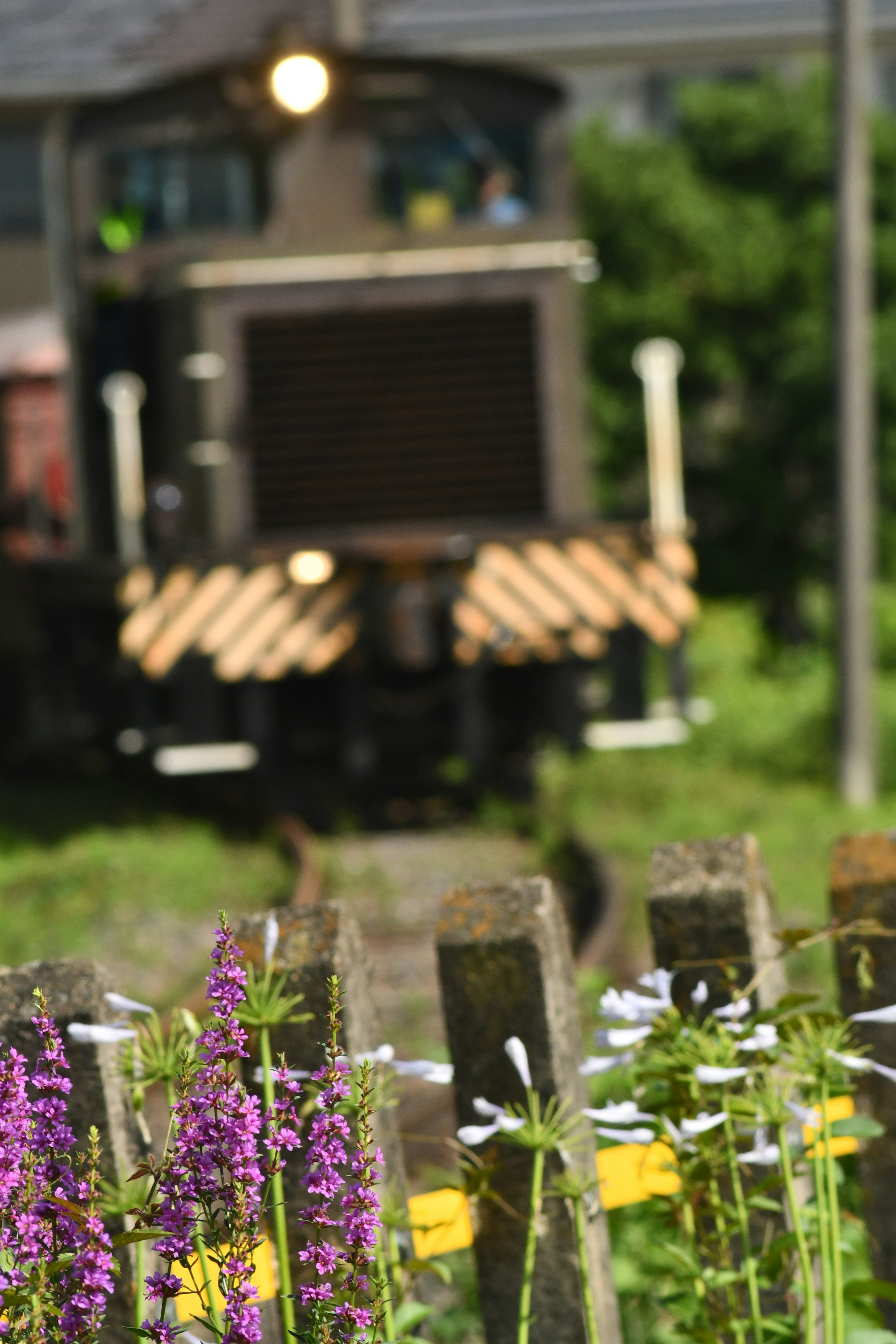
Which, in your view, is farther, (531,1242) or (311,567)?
(311,567)

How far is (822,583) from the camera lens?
1833cm

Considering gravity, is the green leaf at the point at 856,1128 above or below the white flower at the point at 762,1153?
above

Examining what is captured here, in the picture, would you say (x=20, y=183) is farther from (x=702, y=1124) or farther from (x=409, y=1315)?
(x=702, y=1124)

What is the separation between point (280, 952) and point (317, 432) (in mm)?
7197

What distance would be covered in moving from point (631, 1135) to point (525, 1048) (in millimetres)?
142

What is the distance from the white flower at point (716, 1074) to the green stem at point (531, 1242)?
15 centimetres

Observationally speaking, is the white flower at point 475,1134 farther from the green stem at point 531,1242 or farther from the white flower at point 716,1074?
the white flower at point 716,1074

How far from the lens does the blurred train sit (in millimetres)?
8047

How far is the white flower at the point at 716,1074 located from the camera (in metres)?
1.52

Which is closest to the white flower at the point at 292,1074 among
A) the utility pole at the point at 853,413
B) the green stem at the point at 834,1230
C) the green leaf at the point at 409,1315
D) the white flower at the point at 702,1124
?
the green leaf at the point at 409,1315

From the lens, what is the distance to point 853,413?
9.83 meters

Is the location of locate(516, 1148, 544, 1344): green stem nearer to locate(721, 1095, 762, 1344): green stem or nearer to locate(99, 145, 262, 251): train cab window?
locate(721, 1095, 762, 1344): green stem

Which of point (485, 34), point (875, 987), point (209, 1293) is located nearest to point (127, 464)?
point (875, 987)

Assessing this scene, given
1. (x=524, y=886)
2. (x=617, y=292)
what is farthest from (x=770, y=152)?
(x=524, y=886)
